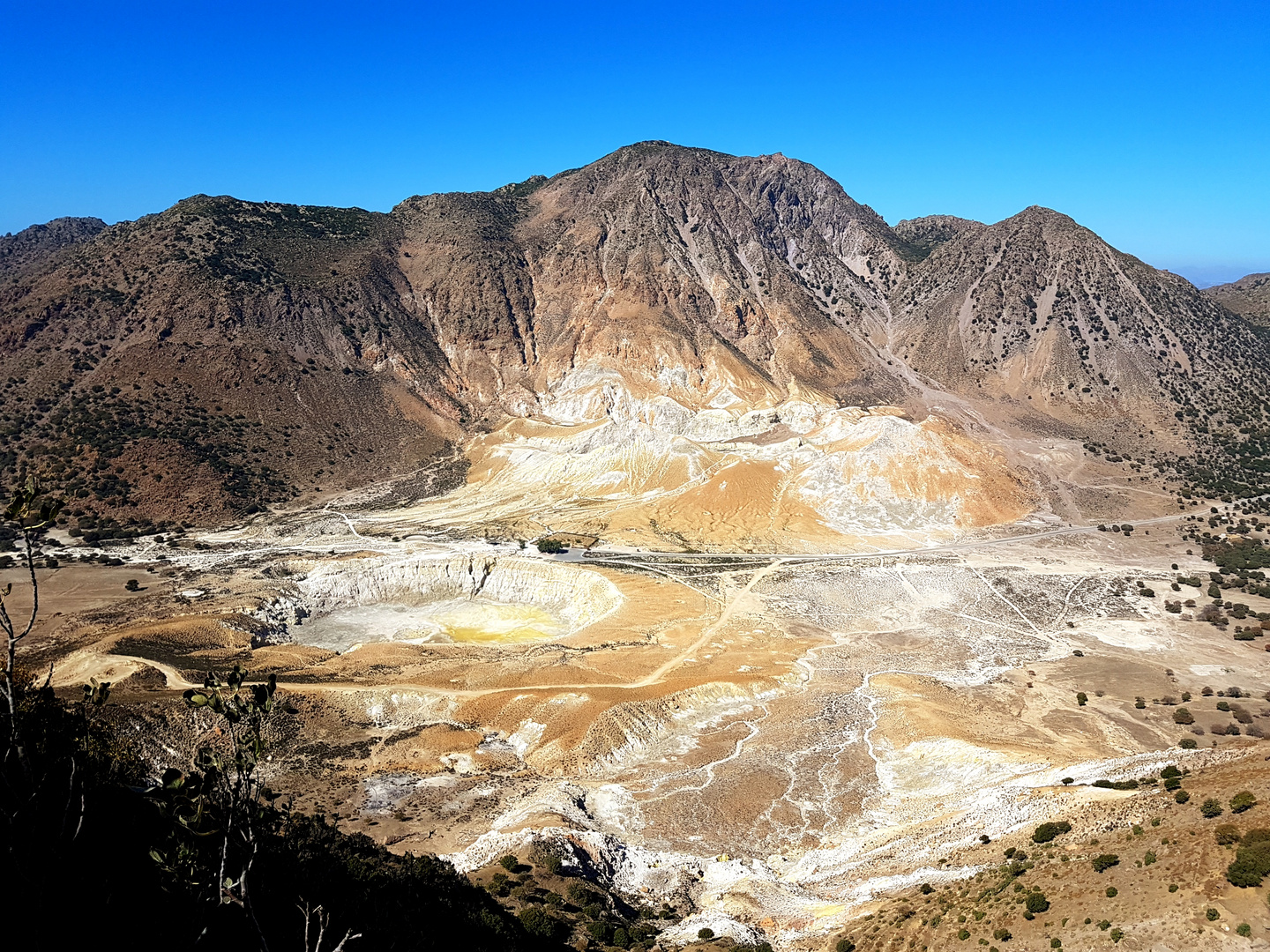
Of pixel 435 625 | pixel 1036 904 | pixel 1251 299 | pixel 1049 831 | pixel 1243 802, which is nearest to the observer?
pixel 1036 904

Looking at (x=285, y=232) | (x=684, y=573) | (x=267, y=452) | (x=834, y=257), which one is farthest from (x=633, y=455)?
(x=834, y=257)

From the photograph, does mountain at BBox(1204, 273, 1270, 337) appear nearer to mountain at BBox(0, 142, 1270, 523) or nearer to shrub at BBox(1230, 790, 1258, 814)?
mountain at BBox(0, 142, 1270, 523)

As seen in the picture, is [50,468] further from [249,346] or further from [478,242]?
[478,242]

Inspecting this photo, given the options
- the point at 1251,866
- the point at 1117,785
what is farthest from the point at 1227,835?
the point at 1117,785

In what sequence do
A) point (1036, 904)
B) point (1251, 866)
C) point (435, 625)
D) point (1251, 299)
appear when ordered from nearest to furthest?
1. point (1251, 866)
2. point (1036, 904)
3. point (435, 625)
4. point (1251, 299)

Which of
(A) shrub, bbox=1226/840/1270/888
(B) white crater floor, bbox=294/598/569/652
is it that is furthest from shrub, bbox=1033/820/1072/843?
(B) white crater floor, bbox=294/598/569/652

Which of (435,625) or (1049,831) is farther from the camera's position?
(435,625)

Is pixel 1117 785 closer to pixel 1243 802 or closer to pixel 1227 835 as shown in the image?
pixel 1243 802

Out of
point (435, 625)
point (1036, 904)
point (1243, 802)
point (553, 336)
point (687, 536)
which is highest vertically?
point (553, 336)
